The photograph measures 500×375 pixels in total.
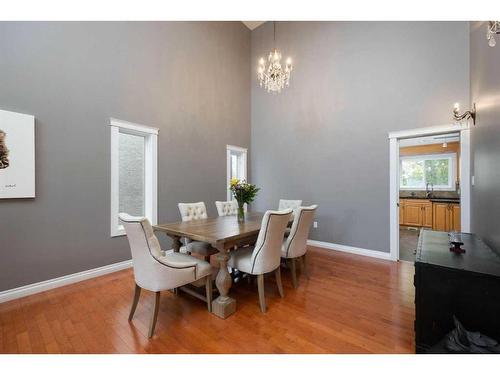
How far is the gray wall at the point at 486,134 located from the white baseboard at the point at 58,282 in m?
4.03

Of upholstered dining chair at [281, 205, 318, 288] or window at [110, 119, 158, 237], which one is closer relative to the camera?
upholstered dining chair at [281, 205, 318, 288]

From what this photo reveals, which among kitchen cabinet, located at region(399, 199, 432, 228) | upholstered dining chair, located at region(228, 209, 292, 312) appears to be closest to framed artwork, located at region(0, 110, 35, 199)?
upholstered dining chair, located at region(228, 209, 292, 312)

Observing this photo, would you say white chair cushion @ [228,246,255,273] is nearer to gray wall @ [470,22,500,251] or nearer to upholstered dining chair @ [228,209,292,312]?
upholstered dining chair @ [228,209,292,312]

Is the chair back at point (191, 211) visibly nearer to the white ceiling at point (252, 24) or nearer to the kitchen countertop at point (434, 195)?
the white ceiling at point (252, 24)

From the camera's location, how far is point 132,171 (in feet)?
11.0

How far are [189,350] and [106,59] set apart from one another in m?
3.53

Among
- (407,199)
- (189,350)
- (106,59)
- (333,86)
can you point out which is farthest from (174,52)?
(407,199)

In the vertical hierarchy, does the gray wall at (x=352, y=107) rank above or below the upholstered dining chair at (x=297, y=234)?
above

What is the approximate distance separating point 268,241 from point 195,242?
4.08ft

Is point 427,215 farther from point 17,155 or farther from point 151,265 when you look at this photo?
point 17,155

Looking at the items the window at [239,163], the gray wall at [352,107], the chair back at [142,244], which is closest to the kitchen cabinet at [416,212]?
the gray wall at [352,107]

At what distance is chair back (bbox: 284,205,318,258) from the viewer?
2.38 metres

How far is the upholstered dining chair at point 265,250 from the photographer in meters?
1.95

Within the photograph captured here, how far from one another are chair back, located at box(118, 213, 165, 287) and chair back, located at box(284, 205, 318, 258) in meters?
1.39
